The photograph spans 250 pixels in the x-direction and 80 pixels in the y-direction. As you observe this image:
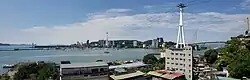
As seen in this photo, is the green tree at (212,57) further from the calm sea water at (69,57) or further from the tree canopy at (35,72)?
the calm sea water at (69,57)

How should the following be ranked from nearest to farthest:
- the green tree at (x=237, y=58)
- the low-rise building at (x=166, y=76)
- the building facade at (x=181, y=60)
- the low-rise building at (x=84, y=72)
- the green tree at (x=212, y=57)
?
the green tree at (x=237, y=58), the low-rise building at (x=84, y=72), the low-rise building at (x=166, y=76), the building facade at (x=181, y=60), the green tree at (x=212, y=57)

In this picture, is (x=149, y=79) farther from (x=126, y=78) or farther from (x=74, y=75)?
(x=74, y=75)

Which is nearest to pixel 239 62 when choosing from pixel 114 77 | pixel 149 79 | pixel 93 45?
pixel 149 79

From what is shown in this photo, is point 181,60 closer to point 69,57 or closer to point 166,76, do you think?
point 166,76

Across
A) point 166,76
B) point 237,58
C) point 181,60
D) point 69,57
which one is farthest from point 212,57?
point 69,57

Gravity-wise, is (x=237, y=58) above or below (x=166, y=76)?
above

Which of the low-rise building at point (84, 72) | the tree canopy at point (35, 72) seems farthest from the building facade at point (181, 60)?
the tree canopy at point (35, 72)
